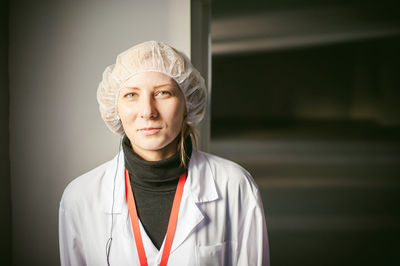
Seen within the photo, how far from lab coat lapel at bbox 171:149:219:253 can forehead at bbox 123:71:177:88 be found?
32 cm

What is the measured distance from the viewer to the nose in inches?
27.7

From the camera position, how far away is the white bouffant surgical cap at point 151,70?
75cm

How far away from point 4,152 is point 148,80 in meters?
0.91

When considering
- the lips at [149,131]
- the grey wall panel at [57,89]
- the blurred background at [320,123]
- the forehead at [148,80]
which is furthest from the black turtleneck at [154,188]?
the blurred background at [320,123]

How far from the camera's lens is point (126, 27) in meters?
1.10

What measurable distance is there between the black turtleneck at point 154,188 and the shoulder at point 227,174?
0.36ft

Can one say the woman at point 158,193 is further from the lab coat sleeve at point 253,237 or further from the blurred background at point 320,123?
the blurred background at point 320,123

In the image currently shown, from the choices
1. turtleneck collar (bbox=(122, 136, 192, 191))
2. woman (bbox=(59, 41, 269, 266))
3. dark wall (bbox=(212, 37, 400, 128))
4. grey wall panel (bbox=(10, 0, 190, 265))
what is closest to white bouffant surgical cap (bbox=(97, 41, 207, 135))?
woman (bbox=(59, 41, 269, 266))

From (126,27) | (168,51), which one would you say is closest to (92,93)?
(126,27)

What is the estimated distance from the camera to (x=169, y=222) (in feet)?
2.59

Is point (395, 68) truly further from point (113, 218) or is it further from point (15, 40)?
point (15, 40)

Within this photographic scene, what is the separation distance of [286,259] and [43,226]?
1.47 m

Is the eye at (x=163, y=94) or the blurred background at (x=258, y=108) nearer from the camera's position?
the eye at (x=163, y=94)

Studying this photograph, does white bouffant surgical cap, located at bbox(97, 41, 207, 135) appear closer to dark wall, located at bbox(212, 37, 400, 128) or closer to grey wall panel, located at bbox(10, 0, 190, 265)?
grey wall panel, located at bbox(10, 0, 190, 265)
